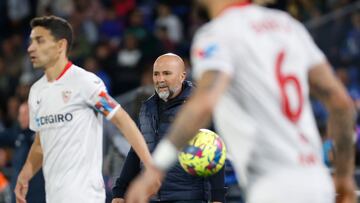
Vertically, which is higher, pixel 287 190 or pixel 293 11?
pixel 293 11

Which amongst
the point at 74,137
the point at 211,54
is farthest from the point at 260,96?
the point at 74,137

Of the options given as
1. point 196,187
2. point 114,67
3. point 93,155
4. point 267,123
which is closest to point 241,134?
point 267,123

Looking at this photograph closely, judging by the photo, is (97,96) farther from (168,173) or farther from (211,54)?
(211,54)

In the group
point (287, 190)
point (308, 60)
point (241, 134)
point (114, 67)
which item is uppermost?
point (114, 67)

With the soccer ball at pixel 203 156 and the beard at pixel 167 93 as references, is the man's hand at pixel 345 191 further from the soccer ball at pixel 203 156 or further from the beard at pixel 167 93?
the beard at pixel 167 93

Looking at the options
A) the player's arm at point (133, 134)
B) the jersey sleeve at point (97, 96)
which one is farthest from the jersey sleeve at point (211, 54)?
the jersey sleeve at point (97, 96)

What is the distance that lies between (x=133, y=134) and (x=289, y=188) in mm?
2070

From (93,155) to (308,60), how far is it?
2537mm

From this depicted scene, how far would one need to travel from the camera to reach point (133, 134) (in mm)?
6215

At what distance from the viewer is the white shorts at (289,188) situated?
430 cm

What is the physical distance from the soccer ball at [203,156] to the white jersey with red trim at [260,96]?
2.80m

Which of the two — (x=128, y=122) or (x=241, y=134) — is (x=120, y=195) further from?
(x=241, y=134)

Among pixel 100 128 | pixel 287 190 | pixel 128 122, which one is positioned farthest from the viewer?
pixel 100 128

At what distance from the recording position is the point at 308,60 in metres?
4.53
